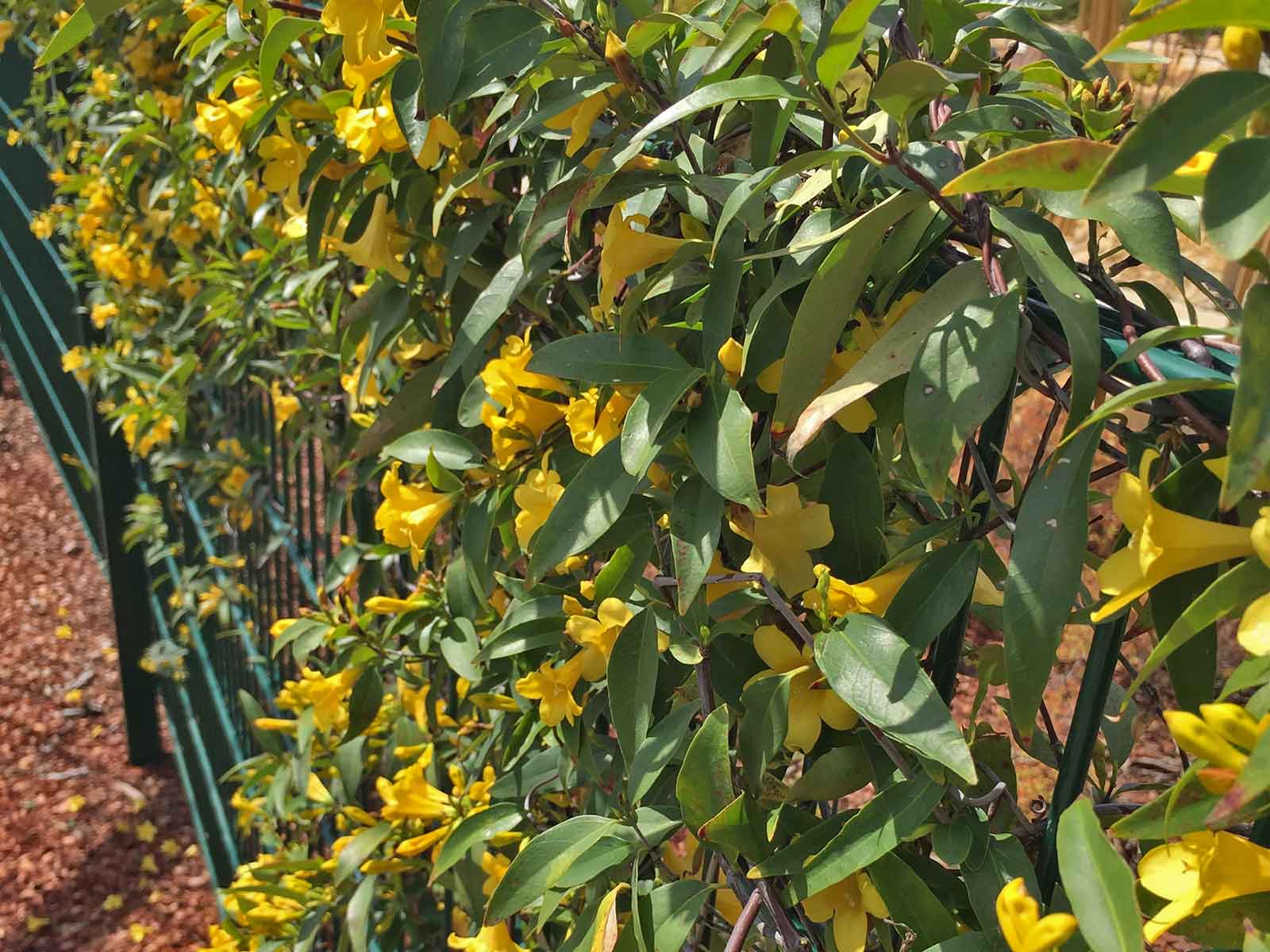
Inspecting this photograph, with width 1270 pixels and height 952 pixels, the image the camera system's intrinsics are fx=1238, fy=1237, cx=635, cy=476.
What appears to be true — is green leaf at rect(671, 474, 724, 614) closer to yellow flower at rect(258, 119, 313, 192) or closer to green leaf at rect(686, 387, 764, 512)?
green leaf at rect(686, 387, 764, 512)

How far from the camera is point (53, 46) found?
3.14 ft

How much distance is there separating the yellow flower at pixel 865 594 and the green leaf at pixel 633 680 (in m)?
0.12

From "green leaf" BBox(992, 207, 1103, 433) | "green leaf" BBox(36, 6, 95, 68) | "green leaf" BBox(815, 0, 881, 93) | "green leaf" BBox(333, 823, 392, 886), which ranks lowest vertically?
"green leaf" BBox(333, 823, 392, 886)

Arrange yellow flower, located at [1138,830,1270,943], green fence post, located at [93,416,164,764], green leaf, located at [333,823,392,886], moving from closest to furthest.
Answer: yellow flower, located at [1138,830,1270,943] → green leaf, located at [333,823,392,886] → green fence post, located at [93,416,164,764]

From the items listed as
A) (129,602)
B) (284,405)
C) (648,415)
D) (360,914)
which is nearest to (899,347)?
(648,415)

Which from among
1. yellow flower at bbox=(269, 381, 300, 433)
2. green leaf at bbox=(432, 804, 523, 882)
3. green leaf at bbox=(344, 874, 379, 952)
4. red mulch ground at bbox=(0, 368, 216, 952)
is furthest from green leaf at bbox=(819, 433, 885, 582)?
red mulch ground at bbox=(0, 368, 216, 952)

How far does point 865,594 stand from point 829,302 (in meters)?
0.16

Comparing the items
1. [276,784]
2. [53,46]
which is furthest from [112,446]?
[53,46]

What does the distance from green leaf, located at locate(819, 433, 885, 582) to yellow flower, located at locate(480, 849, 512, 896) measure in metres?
0.61

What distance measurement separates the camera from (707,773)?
2.39ft

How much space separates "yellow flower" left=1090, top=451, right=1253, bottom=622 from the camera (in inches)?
20.7

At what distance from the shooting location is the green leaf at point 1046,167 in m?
0.49

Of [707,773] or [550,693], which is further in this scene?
[550,693]

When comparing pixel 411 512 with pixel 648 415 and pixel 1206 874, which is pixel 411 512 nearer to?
pixel 648 415
